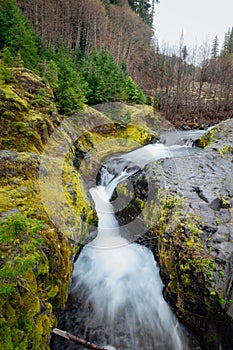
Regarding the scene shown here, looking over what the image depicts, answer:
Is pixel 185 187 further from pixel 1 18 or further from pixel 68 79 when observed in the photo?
pixel 1 18

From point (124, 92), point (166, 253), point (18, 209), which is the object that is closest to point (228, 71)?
point (124, 92)

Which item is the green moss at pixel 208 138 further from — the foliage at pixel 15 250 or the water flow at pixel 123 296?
the foliage at pixel 15 250

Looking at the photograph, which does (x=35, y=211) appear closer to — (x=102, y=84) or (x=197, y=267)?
(x=197, y=267)

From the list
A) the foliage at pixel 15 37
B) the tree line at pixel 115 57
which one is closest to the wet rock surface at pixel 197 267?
the tree line at pixel 115 57

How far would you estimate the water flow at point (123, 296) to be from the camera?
3.76 m

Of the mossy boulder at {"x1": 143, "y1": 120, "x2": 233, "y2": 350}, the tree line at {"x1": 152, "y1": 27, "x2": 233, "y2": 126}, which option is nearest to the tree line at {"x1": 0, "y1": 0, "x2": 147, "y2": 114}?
the mossy boulder at {"x1": 143, "y1": 120, "x2": 233, "y2": 350}

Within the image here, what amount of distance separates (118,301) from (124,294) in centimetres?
20

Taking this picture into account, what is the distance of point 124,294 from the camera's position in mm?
4500

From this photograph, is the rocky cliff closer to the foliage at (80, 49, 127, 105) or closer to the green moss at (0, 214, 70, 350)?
the green moss at (0, 214, 70, 350)

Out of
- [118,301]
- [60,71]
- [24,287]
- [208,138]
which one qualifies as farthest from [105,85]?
[24,287]

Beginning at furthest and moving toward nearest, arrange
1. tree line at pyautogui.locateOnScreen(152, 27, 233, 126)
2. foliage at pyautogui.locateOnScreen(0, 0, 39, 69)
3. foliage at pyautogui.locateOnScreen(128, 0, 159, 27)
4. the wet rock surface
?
foliage at pyautogui.locateOnScreen(128, 0, 159, 27)
tree line at pyautogui.locateOnScreen(152, 27, 233, 126)
foliage at pyautogui.locateOnScreen(0, 0, 39, 69)
the wet rock surface

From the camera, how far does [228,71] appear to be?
25672mm

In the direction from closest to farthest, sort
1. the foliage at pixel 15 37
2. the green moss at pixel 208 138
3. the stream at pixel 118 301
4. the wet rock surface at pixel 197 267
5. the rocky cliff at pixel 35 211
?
1. the rocky cliff at pixel 35 211
2. the wet rock surface at pixel 197 267
3. the stream at pixel 118 301
4. the green moss at pixel 208 138
5. the foliage at pixel 15 37

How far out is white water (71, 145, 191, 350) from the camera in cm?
377
